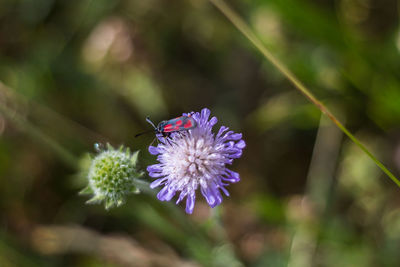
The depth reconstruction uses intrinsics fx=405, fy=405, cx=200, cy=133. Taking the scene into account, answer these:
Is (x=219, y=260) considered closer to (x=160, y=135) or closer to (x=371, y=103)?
(x=160, y=135)

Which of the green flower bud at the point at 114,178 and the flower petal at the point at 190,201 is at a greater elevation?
the green flower bud at the point at 114,178

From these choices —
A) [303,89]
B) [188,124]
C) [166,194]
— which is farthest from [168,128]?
[303,89]

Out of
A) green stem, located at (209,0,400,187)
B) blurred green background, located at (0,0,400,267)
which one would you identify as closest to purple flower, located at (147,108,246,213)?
green stem, located at (209,0,400,187)

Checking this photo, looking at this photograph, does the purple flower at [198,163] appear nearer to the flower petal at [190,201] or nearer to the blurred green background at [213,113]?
the flower petal at [190,201]

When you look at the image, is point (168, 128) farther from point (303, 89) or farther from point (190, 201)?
point (303, 89)

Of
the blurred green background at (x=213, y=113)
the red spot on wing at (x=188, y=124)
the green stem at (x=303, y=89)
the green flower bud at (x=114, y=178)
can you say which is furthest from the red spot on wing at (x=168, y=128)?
the blurred green background at (x=213, y=113)

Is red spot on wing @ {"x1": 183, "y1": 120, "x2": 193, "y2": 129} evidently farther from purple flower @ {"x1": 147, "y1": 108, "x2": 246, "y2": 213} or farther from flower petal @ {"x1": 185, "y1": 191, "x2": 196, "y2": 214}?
flower petal @ {"x1": 185, "y1": 191, "x2": 196, "y2": 214}
